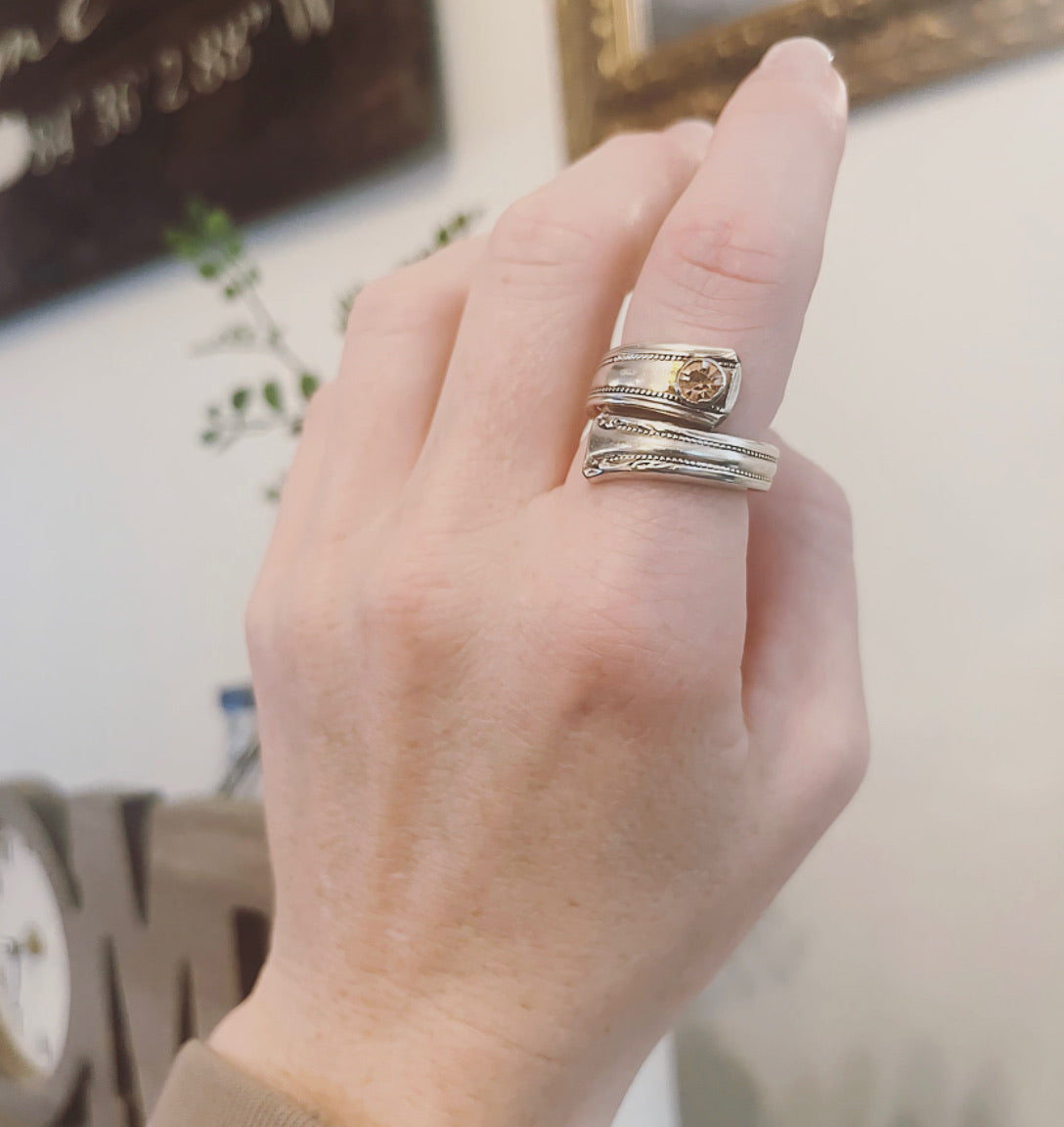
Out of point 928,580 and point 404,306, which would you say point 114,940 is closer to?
point 404,306

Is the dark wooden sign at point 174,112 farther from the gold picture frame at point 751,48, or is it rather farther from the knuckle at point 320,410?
the knuckle at point 320,410

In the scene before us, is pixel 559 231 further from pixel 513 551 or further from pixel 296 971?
pixel 296 971

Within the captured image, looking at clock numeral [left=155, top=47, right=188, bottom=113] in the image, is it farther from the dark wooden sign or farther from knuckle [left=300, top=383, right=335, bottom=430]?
knuckle [left=300, top=383, right=335, bottom=430]

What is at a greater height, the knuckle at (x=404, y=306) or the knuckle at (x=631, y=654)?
the knuckle at (x=404, y=306)

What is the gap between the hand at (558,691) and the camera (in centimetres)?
30

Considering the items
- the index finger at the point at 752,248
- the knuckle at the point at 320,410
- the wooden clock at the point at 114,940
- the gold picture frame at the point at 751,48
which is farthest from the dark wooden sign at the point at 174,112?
the wooden clock at the point at 114,940

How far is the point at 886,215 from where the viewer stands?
0.55m

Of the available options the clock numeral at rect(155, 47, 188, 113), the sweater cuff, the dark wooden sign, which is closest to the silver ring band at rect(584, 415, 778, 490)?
the sweater cuff

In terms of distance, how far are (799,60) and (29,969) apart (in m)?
0.90

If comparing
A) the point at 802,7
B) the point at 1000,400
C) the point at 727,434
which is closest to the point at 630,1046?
the point at 727,434

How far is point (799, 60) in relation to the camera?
0.33m

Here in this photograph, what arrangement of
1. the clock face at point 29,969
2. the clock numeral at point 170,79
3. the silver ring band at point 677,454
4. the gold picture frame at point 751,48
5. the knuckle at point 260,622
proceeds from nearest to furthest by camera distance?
the silver ring band at point 677,454 < the knuckle at point 260,622 < the gold picture frame at point 751,48 < the clock face at point 29,969 < the clock numeral at point 170,79

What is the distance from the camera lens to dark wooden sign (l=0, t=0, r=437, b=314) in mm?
722

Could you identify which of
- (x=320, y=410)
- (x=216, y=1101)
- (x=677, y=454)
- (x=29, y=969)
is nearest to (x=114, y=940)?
(x=29, y=969)
